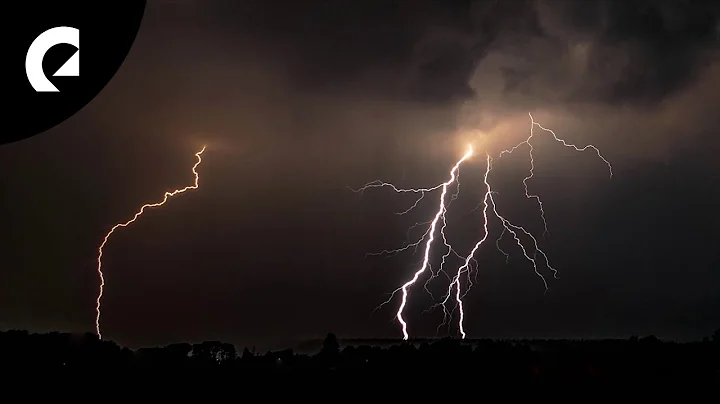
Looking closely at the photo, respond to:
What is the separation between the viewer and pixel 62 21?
3574 mm

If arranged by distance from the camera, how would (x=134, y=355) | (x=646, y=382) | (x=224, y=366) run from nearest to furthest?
(x=646, y=382) < (x=224, y=366) < (x=134, y=355)

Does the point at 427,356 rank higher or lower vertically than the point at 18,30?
lower

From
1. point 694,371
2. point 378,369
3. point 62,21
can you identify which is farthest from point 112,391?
point 62,21

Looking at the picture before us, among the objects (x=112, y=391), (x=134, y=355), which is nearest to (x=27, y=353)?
(x=134, y=355)

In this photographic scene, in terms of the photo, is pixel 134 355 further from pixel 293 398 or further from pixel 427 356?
pixel 427 356

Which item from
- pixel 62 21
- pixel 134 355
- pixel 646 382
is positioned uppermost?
pixel 62 21

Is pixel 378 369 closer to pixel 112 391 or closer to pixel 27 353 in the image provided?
pixel 112 391

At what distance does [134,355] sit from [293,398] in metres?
10.7

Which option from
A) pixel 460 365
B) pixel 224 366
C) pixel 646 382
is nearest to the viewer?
pixel 646 382

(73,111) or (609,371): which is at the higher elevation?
(73,111)

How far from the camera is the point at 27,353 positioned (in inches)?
1157

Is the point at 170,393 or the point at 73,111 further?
the point at 170,393

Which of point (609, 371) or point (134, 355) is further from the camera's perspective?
point (134, 355)

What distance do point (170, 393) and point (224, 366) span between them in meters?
4.10
